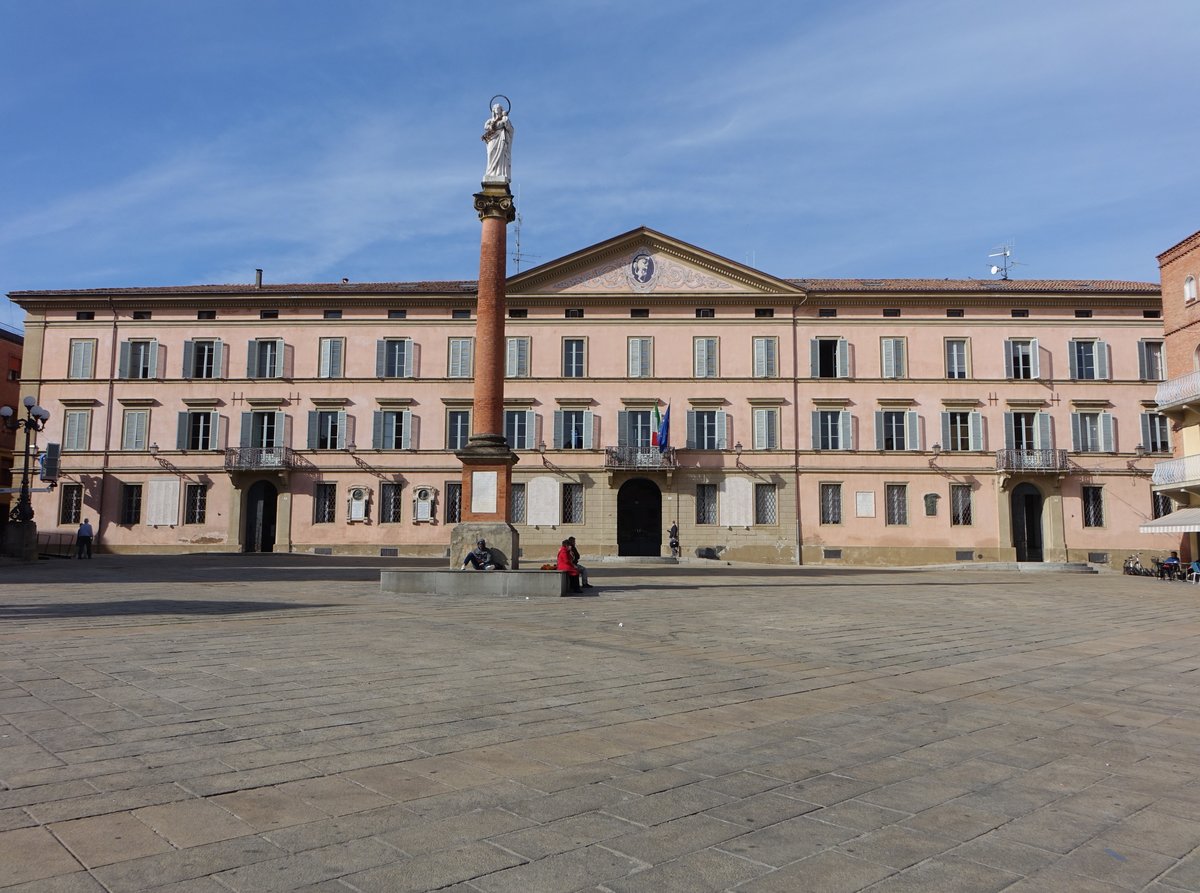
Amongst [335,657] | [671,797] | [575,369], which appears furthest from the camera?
[575,369]

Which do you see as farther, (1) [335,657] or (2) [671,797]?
(1) [335,657]

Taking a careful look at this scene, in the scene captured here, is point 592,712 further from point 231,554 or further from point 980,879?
point 231,554

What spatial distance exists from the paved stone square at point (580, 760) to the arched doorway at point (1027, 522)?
28069mm

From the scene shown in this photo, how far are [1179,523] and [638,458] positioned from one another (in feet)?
64.2

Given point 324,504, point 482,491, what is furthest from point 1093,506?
point 324,504

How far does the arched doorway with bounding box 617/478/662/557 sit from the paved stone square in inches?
1034

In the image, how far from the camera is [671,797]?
4.54 meters

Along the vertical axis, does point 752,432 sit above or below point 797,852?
above

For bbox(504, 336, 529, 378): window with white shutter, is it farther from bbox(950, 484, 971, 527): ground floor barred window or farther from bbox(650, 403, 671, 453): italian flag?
bbox(950, 484, 971, 527): ground floor barred window

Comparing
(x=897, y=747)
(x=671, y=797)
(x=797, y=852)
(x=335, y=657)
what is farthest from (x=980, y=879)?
(x=335, y=657)

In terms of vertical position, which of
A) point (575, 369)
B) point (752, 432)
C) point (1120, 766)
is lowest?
point (1120, 766)

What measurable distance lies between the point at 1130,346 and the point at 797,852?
4090cm

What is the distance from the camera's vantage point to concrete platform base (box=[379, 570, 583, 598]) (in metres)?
15.9

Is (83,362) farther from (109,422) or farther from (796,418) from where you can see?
Result: (796,418)
